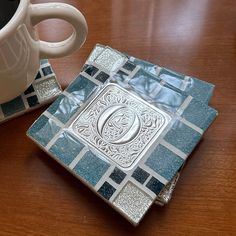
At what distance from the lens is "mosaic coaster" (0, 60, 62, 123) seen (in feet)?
1.40

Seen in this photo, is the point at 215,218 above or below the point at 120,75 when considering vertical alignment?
below

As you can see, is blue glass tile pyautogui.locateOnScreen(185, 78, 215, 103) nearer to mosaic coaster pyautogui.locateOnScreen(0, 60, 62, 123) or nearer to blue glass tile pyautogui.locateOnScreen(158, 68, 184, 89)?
blue glass tile pyautogui.locateOnScreen(158, 68, 184, 89)

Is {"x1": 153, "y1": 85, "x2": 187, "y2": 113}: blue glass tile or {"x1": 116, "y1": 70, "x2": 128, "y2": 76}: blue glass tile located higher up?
{"x1": 116, "y1": 70, "x2": 128, "y2": 76}: blue glass tile

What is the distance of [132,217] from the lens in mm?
354

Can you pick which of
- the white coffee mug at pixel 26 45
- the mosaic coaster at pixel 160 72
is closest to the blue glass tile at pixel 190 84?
the mosaic coaster at pixel 160 72

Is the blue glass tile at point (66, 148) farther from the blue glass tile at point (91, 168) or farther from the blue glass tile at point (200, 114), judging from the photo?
the blue glass tile at point (200, 114)

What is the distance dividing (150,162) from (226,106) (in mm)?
124

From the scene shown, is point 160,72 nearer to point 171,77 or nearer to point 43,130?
point 171,77

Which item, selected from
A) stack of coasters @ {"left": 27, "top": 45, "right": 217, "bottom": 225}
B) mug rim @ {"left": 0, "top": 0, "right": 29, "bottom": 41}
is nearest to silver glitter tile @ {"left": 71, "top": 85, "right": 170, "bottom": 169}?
stack of coasters @ {"left": 27, "top": 45, "right": 217, "bottom": 225}

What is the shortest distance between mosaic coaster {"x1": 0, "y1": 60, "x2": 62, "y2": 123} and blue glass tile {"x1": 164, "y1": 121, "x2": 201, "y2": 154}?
137 millimetres

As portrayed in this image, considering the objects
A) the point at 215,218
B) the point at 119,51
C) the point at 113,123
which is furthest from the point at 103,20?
the point at 215,218

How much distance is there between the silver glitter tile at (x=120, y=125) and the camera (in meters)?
0.38

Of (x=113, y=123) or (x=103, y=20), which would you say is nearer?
(x=113, y=123)

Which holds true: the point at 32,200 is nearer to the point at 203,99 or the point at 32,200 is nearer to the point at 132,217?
the point at 132,217
